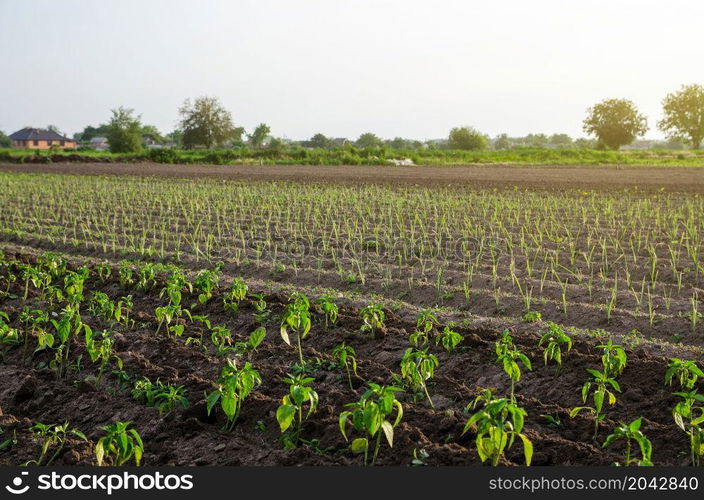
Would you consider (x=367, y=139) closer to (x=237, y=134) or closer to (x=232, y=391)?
(x=237, y=134)

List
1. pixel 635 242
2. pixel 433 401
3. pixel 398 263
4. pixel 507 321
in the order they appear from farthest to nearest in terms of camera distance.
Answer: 1. pixel 635 242
2. pixel 398 263
3. pixel 507 321
4. pixel 433 401

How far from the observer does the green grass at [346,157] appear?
144ft

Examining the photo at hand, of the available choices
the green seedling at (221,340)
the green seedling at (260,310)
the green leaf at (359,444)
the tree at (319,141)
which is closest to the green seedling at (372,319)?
the green seedling at (260,310)

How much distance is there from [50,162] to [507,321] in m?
39.7

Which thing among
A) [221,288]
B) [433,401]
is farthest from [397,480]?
[221,288]

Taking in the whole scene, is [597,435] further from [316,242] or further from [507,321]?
[316,242]

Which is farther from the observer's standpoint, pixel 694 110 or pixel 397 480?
pixel 694 110

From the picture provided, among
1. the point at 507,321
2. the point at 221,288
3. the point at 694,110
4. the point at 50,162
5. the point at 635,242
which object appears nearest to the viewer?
the point at 507,321

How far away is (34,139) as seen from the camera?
314 ft

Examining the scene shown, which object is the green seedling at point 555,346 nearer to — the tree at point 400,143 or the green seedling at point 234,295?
the green seedling at point 234,295

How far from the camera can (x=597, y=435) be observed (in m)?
4.36

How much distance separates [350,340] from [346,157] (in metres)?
38.4

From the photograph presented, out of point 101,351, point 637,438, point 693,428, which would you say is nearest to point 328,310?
point 101,351

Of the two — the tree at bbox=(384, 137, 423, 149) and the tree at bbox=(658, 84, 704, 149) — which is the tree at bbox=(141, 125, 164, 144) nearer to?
the tree at bbox=(384, 137, 423, 149)
